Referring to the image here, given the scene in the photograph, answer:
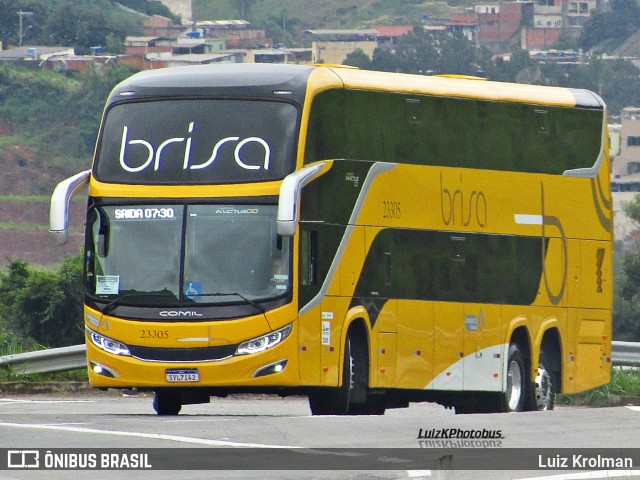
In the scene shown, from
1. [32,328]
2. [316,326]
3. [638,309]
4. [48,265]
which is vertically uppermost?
[316,326]

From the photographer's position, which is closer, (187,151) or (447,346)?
(187,151)

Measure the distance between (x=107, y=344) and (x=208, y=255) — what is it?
1.31 m

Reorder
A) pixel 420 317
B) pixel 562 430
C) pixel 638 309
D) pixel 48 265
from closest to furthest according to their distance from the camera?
pixel 562 430 → pixel 420 317 → pixel 638 309 → pixel 48 265

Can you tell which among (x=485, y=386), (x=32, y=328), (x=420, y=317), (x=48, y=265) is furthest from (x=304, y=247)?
(x=48, y=265)

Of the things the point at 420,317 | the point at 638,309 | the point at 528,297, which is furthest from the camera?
the point at 638,309

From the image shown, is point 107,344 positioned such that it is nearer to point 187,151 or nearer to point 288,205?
point 187,151

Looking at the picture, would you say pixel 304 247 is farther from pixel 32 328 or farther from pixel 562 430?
pixel 32 328

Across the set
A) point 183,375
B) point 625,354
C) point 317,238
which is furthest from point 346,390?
point 625,354

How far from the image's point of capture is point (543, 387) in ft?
67.0

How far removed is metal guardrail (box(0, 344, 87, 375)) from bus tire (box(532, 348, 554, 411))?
5.59 m

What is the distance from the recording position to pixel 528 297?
1997 centimetres

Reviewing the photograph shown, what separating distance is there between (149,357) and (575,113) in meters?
6.68

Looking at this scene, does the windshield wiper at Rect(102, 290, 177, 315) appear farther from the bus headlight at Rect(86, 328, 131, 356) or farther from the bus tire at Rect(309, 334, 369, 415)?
the bus tire at Rect(309, 334, 369, 415)

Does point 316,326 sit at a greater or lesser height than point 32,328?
greater
